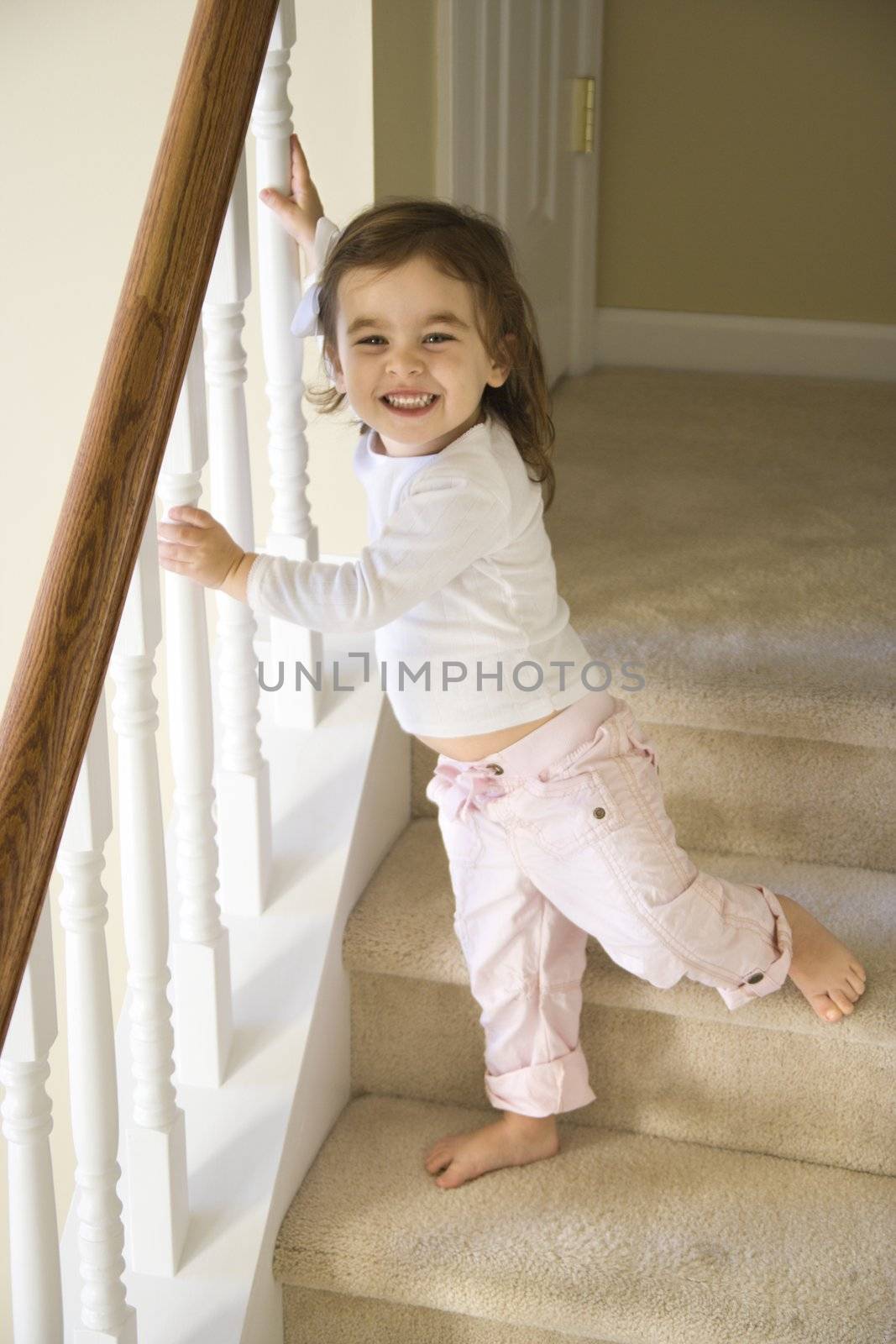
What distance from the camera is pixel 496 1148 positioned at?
63.4 inches

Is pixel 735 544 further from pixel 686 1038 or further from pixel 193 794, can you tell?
pixel 193 794

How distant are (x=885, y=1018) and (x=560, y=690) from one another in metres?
0.50

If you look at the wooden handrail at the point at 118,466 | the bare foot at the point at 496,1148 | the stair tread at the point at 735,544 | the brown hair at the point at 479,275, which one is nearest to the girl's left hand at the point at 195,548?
the wooden handrail at the point at 118,466

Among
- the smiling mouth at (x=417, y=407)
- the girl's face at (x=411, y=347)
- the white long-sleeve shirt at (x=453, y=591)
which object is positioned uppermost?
the girl's face at (x=411, y=347)

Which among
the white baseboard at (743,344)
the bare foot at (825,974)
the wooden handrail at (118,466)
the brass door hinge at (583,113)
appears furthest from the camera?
the white baseboard at (743,344)

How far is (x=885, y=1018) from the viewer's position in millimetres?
1566

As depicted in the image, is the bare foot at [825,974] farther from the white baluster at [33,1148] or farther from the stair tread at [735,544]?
the white baluster at [33,1148]

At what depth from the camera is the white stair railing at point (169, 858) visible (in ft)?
4.02

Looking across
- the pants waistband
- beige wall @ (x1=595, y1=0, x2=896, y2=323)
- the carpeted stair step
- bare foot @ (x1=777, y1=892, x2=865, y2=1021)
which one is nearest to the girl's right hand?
the pants waistband

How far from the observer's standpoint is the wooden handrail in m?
1.08

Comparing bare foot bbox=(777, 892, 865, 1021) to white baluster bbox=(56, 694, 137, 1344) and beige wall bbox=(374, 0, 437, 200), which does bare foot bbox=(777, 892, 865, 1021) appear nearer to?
white baluster bbox=(56, 694, 137, 1344)

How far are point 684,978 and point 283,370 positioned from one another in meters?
0.80

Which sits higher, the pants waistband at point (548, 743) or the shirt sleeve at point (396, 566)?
the shirt sleeve at point (396, 566)

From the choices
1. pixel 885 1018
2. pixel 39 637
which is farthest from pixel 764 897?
pixel 39 637
